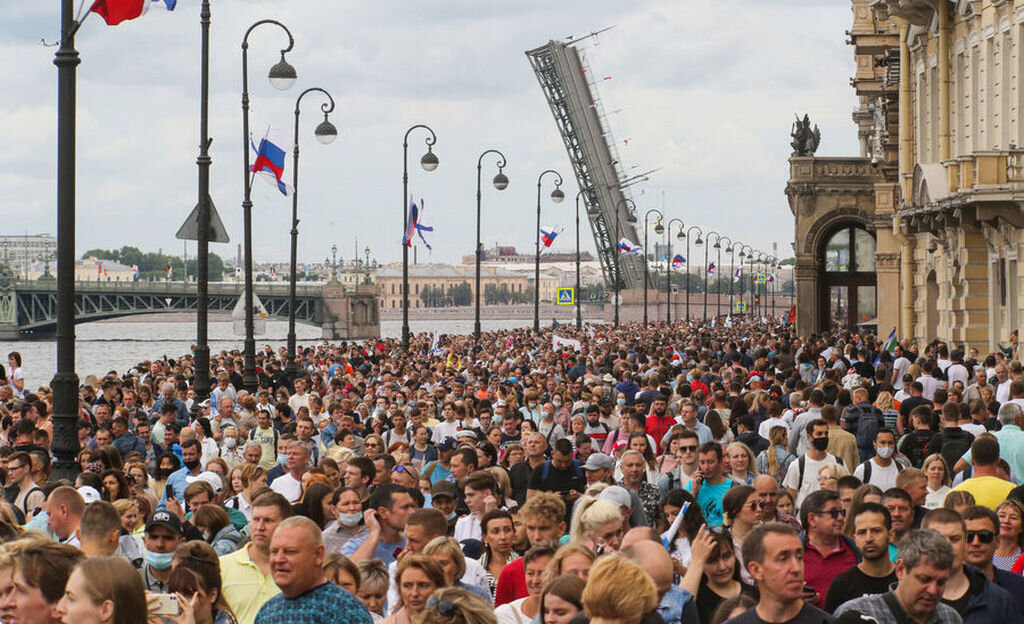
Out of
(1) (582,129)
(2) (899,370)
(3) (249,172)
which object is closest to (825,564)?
(2) (899,370)

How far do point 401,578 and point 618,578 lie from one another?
1479mm

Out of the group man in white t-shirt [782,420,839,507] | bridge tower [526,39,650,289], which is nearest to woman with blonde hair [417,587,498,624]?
man in white t-shirt [782,420,839,507]

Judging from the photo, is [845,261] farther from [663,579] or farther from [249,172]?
[663,579]

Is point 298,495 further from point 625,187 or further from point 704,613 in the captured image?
point 625,187

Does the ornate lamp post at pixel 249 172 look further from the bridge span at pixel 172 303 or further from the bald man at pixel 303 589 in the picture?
the bridge span at pixel 172 303

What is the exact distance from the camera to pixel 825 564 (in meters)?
8.54

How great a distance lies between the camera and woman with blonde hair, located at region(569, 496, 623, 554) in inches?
332

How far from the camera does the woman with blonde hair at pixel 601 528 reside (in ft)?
27.7

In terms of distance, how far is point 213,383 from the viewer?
28234 millimetres

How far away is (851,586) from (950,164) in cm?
2348

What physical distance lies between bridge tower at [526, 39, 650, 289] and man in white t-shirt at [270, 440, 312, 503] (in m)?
69.5

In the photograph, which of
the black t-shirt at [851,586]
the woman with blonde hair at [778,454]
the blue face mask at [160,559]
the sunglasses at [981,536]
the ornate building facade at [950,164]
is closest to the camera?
the black t-shirt at [851,586]

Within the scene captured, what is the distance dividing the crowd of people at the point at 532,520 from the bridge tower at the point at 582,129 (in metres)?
66.2

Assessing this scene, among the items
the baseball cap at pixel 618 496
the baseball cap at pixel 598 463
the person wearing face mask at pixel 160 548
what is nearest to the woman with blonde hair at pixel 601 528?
the baseball cap at pixel 618 496
